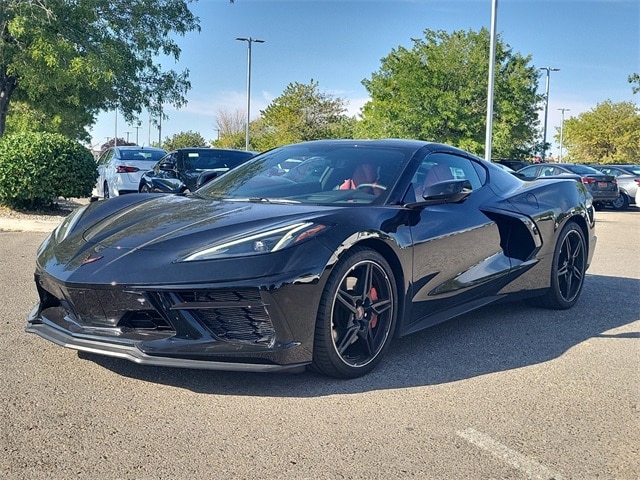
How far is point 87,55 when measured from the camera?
1591 centimetres

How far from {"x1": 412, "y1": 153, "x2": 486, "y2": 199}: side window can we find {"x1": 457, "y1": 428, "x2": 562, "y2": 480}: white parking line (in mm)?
1701

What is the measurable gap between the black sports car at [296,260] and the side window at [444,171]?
1 centimetres

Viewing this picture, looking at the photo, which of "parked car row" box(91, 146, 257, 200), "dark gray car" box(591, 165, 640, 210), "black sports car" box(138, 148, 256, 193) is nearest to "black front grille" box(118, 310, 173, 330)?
"parked car row" box(91, 146, 257, 200)

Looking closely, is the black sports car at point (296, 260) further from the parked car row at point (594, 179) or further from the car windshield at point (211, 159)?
the parked car row at point (594, 179)

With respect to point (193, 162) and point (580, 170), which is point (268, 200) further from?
point (580, 170)

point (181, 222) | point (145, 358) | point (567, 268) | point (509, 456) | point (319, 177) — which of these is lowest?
point (509, 456)

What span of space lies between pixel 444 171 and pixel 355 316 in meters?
1.52

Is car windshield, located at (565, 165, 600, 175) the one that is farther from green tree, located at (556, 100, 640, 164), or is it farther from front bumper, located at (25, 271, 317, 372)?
green tree, located at (556, 100, 640, 164)

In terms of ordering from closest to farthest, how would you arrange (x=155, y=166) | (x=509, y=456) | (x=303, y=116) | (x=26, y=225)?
(x=509, y=456)
(x=26, y=225)
(x=155, y=166)
(x=303, y=116)

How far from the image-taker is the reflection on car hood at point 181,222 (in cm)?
347

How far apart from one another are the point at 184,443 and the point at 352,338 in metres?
1.15

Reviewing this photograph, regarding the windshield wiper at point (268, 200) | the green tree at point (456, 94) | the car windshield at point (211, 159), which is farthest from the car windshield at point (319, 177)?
the green tree at point (456, 94)

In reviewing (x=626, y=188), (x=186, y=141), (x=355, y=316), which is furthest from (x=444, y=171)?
(x=186, y=141)

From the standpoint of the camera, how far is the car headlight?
129 inches
